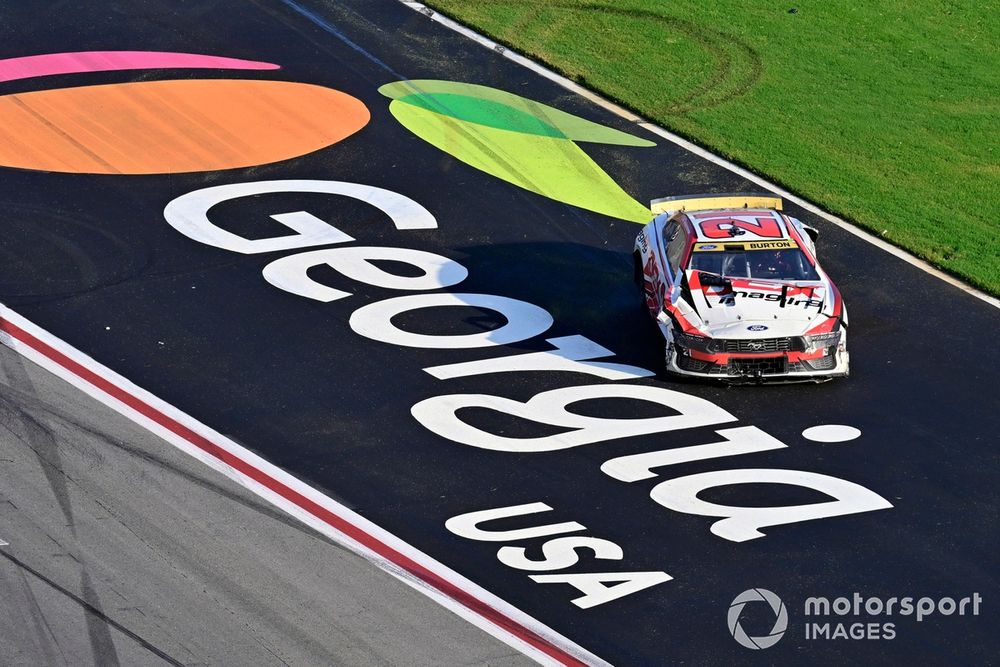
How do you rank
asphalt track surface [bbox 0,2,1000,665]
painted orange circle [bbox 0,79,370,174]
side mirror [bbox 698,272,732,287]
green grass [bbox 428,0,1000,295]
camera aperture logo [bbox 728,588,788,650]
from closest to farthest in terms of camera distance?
camera aperture logo [bbox 728,588,788,650] → asphalt track surface [bbox 0,2,1000,665] → side mirror [bbox 698,272,732,287] → green grass [bbox 428,0,1000,295] → painted orange circle [bbox 0,79,370,174]

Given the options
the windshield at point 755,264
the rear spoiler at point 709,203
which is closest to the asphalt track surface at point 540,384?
the rear spoiler at point 709,203

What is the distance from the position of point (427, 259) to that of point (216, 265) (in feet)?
9.70

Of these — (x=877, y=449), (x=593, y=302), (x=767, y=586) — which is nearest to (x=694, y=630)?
(x=767, y=586)

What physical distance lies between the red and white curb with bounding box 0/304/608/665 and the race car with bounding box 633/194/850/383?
4.65m

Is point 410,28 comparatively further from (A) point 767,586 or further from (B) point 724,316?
(A) point 767,586

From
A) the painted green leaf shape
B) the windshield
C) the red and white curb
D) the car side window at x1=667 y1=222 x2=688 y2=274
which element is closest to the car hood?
the windshield

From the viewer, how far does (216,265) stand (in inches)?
760

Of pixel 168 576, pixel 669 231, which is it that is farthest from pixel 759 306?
pixel 168 576

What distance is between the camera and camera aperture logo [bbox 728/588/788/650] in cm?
1291

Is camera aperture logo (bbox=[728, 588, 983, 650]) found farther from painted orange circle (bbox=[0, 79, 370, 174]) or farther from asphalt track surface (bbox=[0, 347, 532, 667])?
painted orange circle (bbox=[0, 79, 370, 174])

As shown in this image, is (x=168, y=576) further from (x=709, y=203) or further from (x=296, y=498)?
(x=709, y=203)

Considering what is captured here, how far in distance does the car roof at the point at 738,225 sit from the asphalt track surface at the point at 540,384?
1556 millimetres

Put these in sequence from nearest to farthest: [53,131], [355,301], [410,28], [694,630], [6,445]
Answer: [694,630]
[6,445]
[355,301]
[53,131]
[410,28]

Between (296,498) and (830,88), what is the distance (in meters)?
15.0
